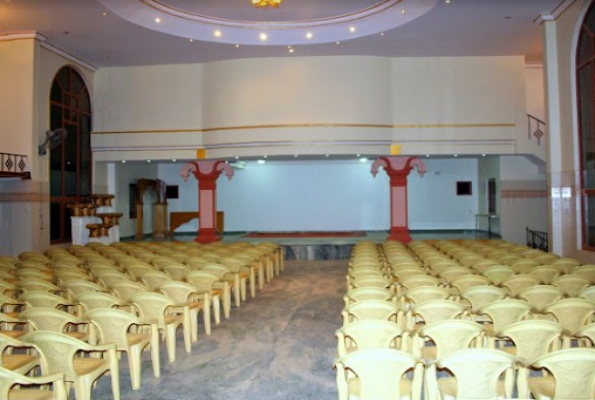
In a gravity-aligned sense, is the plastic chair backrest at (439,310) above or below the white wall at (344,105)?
below

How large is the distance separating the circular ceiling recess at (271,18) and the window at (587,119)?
3.63m

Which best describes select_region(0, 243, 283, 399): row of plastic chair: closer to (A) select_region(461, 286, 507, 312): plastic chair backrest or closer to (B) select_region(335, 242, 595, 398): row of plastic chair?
→ (B) select_region(335, 242, 595, 398): row of plastic chair

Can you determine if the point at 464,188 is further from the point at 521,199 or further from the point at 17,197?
the point at 17,197

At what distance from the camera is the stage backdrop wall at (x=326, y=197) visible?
2234 centimetres

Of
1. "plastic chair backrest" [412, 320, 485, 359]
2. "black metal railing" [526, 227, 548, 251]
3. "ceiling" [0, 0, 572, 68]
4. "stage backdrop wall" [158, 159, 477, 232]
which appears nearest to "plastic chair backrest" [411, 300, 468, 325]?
"plastic chair backrest" [412, 320, 485, 359]

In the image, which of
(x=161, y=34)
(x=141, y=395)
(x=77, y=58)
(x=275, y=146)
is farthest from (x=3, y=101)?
(x=141, y=395)

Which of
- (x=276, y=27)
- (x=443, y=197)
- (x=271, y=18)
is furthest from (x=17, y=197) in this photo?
(x=443, y=197)

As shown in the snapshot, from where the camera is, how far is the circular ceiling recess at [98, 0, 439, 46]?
13.6m

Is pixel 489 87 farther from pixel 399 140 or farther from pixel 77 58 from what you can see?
pixel 77 58

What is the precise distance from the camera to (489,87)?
17.5 m

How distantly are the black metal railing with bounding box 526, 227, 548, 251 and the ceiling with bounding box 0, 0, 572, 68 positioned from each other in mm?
6115

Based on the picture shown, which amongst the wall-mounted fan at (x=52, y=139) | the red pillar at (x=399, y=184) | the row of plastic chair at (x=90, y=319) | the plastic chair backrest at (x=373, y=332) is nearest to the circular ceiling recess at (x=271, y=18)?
the wall-mounted fan at (x=52, y=139)

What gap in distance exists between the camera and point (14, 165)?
566 inches

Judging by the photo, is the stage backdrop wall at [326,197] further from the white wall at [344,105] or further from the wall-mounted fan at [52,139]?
the wall-mounted fan at [52,139]
